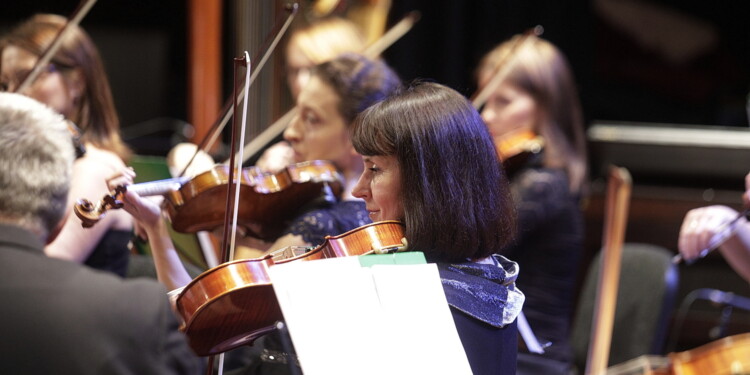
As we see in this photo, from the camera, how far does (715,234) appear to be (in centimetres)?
225

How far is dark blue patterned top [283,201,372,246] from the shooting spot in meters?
2.24

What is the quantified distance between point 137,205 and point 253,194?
1.15 feet

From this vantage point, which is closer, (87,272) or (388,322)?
(87,272)

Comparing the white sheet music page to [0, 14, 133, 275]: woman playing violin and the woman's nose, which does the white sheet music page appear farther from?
[0, 14, 133, 275]: woman playing violin

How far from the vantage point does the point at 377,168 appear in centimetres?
183

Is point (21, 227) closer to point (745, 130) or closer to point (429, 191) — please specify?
point (429, 191)

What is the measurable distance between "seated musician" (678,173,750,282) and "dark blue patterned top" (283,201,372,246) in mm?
765

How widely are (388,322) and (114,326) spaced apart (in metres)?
0.44

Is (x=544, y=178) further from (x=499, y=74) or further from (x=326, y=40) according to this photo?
(x=326, y=40)

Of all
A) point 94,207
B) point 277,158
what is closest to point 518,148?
point 277,158

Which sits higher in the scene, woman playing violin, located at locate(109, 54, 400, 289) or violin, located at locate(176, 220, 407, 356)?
woman playing violin, located at locate(109, 54, 400, 289)

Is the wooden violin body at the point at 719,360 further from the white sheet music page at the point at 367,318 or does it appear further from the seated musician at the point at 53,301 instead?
the seated musician at the point at 53,301

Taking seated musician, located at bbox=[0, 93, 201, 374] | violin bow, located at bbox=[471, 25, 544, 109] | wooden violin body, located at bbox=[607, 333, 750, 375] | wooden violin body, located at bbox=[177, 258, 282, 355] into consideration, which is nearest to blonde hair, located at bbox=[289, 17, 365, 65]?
violin bow, located at bbox=[471, 25, 544, 109]

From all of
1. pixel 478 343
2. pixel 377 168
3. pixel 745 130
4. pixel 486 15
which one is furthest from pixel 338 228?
pixel 745 130
